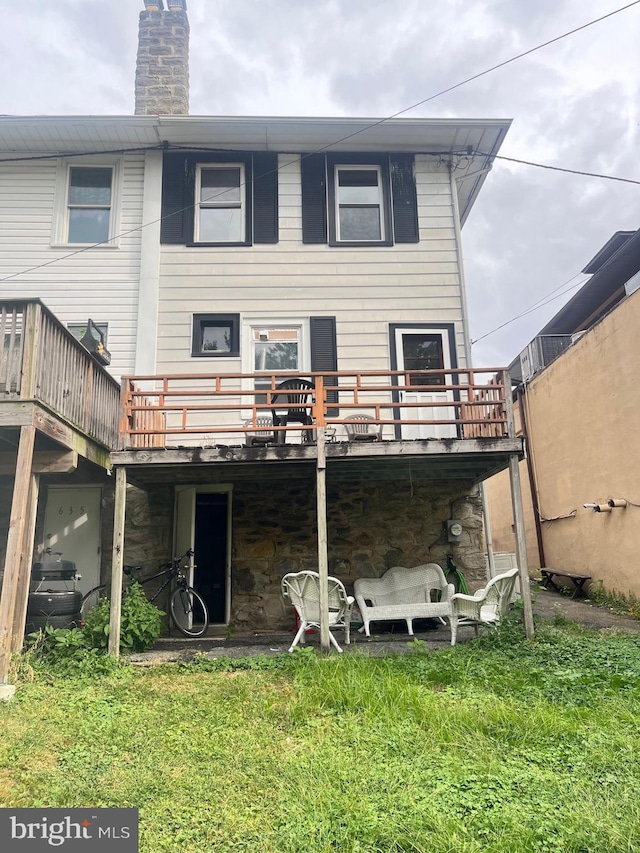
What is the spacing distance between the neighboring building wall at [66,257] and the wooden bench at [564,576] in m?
8.15

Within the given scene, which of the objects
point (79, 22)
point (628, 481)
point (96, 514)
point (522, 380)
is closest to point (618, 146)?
point (522, 380)

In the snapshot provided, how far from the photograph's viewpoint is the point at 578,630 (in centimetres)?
697

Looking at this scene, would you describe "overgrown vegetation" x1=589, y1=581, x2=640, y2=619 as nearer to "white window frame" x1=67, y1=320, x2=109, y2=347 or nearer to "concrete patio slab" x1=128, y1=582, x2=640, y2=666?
"concrete patio slab" x1=128, y1=582, x2=640, y2=666

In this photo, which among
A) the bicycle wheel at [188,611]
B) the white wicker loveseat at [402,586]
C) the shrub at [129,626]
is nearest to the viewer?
the shrub at [129,626]

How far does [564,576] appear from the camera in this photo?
10.7m

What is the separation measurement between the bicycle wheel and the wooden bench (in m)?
6.34

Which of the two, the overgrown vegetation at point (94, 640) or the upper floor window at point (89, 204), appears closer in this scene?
the overgrown vegetation at point (94, 640)

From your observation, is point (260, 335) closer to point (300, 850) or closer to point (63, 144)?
point (63, 144)

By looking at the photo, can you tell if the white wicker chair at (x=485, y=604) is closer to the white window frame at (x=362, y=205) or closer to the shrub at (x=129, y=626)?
the shrub at (x=129, y=626)

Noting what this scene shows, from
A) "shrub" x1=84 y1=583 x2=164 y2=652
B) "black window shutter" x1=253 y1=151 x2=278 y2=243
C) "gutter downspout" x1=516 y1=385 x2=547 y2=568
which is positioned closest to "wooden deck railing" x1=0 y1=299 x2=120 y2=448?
"shrub" x1=84 y1=583 x2=164 y2=652

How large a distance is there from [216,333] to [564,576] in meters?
7.68

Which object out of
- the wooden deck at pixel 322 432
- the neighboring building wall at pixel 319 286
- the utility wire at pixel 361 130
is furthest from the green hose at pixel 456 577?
the utility wire at pixel 361 130

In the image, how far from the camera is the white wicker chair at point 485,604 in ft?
20.1

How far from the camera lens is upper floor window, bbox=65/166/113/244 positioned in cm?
908
